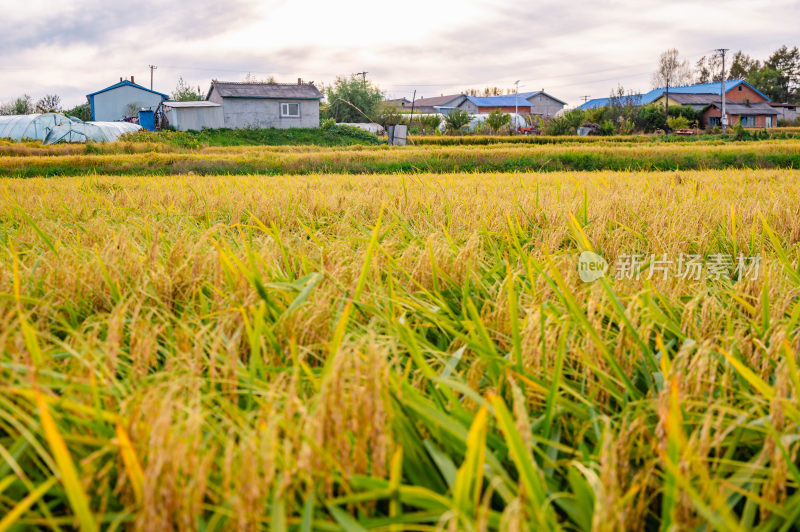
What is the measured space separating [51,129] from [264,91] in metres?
11.3

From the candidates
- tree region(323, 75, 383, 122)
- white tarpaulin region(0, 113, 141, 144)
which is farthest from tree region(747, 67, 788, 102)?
white tarpaulin region(0, 113, 141, 144)

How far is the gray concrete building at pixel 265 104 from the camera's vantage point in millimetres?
31109

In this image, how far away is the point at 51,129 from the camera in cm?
2566

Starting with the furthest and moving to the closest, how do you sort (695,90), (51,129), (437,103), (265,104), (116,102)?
(437,103), (695,90), (116,102), (265,104), (51,129)

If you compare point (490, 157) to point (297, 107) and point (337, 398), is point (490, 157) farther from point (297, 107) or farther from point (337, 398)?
point (297, 107)

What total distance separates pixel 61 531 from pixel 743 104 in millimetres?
62675

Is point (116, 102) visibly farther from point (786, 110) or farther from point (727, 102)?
point (786, 110)

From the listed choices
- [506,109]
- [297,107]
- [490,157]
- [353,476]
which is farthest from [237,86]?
[506,109]

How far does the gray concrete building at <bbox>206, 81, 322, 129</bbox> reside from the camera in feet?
102

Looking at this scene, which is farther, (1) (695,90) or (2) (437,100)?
(2) (437,100)

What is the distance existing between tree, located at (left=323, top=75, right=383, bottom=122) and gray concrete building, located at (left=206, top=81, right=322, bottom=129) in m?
13.7

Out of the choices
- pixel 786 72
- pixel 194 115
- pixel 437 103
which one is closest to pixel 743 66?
pixel 786 72

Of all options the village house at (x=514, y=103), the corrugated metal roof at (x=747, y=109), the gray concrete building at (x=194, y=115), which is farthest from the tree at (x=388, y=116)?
the corrugated metal roof at (x=747, y=109)

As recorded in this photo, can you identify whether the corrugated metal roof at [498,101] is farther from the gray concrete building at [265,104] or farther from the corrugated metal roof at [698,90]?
the gray concrete building at [265,104]
